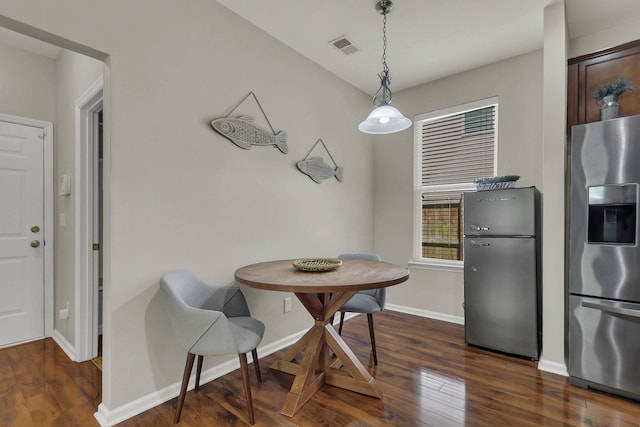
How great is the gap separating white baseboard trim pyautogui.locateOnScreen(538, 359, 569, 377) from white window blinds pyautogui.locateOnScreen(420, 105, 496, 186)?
5.90ft

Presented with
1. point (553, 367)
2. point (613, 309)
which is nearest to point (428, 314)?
point (553, 367)

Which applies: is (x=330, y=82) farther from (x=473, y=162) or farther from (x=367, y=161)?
(x=473, y=162)

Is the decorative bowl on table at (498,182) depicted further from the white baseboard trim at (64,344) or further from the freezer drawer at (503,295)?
the white baseboard trim at (64,344)

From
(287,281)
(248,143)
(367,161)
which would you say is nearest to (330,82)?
(367,161)

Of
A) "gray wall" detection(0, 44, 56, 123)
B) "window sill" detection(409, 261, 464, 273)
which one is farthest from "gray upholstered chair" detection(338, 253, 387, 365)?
"gray wall" detection(0, 44, 56, 123)

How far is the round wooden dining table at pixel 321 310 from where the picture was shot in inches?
69.1

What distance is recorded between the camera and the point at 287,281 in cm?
179

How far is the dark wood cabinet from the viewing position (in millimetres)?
2416

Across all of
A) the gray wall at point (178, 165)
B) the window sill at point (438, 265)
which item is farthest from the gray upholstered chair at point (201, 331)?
the window sill at point (438, 265)

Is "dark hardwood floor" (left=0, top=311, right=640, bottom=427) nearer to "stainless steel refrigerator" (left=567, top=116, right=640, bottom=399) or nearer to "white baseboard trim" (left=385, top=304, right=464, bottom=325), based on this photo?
"stainless steel refrigerator" (left=567, top=116, right=640, bottom=399)

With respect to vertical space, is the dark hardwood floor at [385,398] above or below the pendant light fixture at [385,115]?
below

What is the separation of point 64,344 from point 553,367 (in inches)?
160

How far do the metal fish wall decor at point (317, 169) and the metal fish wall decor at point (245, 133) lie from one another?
0.35 metres

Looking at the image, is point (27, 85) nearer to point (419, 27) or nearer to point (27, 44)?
point (27, 44)
